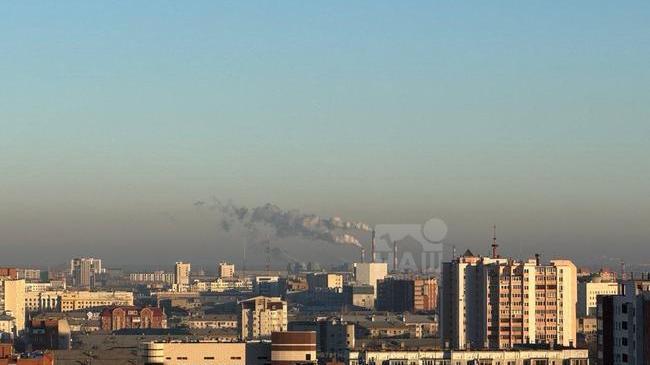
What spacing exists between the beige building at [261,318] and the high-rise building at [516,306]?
3864 centimetres

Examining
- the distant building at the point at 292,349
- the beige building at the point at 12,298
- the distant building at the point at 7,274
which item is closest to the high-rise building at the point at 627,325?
the distant building at the point at 292,349

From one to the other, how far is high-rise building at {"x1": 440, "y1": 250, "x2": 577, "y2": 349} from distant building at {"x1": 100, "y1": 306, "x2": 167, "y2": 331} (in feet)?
214

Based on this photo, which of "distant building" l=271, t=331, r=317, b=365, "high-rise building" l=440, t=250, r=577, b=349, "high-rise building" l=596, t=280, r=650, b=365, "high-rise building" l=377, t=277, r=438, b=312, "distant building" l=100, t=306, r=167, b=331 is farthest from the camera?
"high-rise building" l=377, t=277, r=438, b=312

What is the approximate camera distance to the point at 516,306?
358ft

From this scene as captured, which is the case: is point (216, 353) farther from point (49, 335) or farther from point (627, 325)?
point (49, 335)

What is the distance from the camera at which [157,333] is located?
14512 cm

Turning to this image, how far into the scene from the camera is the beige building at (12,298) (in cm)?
17091

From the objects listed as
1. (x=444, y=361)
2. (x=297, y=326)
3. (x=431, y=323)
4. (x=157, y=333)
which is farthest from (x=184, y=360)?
(x=431, y=323)

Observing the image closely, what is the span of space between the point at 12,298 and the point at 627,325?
129 m

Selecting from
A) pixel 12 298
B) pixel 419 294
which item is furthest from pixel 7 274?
pixel 419 294

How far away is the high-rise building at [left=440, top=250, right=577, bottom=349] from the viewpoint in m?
108

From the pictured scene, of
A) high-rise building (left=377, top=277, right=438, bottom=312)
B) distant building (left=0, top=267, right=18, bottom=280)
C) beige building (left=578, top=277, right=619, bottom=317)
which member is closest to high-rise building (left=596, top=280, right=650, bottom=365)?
beige building (left=578, top=277, right=619, bottom=317)

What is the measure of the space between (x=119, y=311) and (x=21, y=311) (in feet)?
30.1

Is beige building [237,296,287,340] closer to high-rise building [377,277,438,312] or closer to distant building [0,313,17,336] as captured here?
distant building [0,313,17,336]
